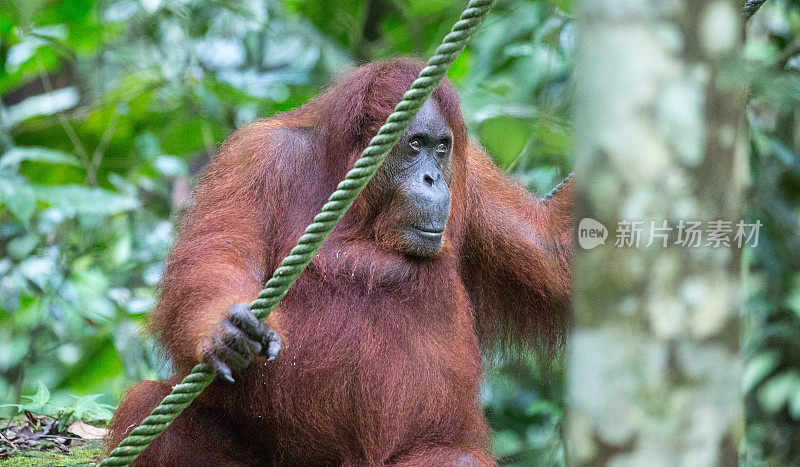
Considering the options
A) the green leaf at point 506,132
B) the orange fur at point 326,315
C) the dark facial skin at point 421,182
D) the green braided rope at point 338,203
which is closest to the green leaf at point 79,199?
the orange fur at point 326,315

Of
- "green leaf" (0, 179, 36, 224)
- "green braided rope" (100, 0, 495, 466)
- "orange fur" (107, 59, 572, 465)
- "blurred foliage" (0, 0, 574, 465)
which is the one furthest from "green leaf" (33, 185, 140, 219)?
"green braided rope" (100, 0, 495, 466)

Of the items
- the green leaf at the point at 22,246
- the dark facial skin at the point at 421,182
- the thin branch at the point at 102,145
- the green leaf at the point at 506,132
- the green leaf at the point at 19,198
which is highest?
the green leaf at the point at 506,132

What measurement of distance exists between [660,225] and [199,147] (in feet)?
19.3

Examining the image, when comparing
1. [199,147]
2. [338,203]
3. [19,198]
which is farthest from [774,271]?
[199,147]

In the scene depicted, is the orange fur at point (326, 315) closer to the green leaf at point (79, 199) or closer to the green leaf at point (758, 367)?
the green leaf at point (758, 367)

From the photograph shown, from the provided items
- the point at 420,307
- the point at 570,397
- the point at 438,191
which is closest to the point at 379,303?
the point at 420,307

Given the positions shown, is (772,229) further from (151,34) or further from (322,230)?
(151,34)

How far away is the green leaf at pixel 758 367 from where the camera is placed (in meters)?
4.32

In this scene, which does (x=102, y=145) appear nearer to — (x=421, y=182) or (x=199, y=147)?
(x=199, y=147)

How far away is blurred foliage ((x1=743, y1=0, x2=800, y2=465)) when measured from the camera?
436 cm

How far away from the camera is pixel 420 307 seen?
11.1 feet

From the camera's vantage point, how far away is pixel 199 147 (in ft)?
22.6

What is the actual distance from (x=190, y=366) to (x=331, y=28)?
16.2 ft

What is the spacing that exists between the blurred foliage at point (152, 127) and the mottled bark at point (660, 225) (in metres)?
3.33
